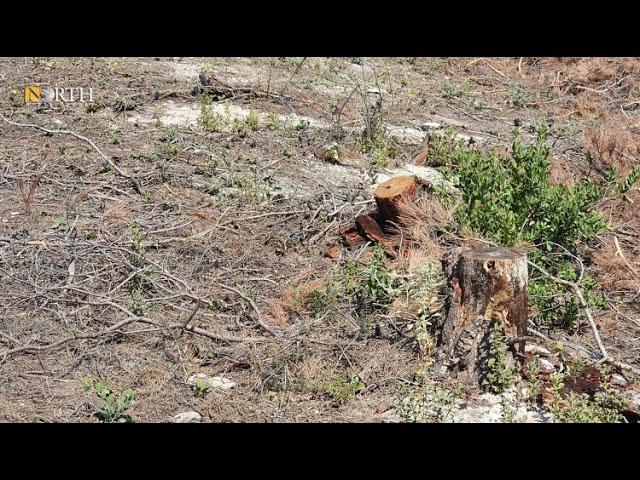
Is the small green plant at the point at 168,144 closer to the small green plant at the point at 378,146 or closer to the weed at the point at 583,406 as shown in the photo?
the small green plant at the point at 378,146

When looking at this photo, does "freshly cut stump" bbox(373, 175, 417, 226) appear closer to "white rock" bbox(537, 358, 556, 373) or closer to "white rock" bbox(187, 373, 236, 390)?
"white rock" bbox(537, 358, 556, 373)

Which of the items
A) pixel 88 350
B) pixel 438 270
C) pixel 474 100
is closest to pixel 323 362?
pixel 438 270

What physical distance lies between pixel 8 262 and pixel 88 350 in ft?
4.45

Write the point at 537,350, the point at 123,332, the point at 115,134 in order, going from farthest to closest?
the point at 115,134 < the point at 123,332 < the point at 537,350

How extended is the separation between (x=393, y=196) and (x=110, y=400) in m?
2.77

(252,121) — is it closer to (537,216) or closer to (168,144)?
(168,144)

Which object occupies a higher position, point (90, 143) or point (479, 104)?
point (479, 104)

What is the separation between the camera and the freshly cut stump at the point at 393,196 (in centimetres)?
591

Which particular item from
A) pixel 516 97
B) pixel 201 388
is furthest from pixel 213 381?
pixel 516 97

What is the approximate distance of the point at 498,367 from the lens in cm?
422

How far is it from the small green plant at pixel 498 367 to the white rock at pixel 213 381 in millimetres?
1540
